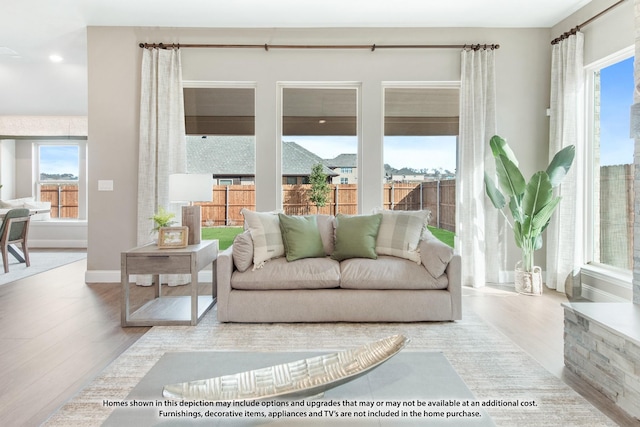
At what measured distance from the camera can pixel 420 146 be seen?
15.1ft

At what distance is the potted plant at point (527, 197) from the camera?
149 inches

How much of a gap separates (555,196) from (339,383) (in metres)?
3.84

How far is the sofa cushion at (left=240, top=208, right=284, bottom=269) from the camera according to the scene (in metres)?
3.16

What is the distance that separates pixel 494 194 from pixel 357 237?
179cm

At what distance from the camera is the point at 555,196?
417 centimetres

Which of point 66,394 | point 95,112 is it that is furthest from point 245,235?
point 95,112

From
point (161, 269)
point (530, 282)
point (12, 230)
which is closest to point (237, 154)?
point (161, 269)

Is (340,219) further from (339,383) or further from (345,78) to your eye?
(339,383)

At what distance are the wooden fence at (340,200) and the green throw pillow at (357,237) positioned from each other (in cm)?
117

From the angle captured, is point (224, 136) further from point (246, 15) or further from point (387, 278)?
point (387, 278)

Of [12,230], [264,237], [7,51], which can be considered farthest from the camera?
[12,230]

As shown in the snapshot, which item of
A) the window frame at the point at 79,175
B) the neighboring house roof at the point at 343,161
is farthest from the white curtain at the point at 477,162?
the window frame at the point at 79,175

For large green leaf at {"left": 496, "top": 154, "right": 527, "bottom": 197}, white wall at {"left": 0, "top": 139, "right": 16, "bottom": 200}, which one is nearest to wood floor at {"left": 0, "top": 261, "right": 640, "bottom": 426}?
large green leaf at {"left": 496, "top": 154, "right": 527, "bottom": 197}

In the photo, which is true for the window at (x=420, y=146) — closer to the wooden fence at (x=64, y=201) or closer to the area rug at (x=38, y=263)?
the area rug at (x=38, y=263)
